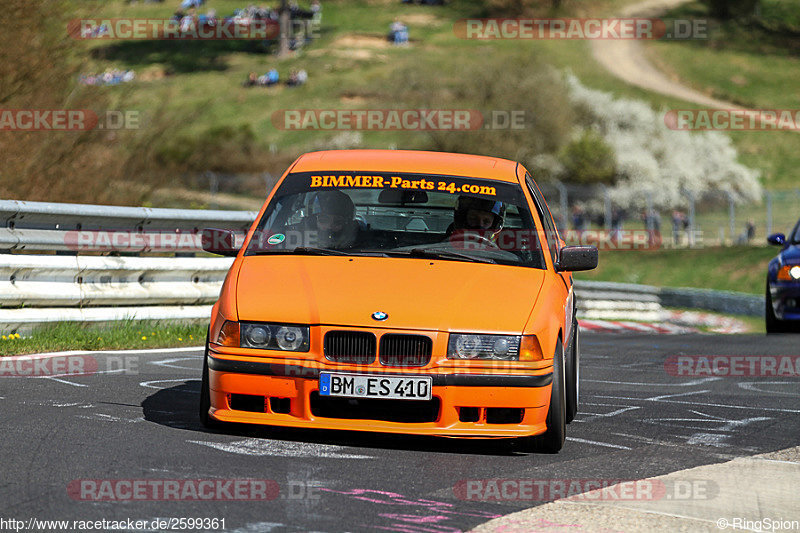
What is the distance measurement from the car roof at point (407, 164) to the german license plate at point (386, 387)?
78.2 inches

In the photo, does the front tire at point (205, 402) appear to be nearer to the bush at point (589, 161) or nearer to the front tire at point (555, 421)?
the front tire at point (555, 421)

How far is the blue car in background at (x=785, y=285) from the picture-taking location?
15.3 meters

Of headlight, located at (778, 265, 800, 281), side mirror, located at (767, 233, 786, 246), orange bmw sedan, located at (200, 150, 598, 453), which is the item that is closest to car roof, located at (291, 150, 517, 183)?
orange bmw sedan, located at (200, 150, 598, 453)

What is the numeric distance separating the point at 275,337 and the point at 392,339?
1.95 feet

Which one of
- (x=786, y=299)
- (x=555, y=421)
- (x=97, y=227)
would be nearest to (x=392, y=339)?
(x=555, y=421)

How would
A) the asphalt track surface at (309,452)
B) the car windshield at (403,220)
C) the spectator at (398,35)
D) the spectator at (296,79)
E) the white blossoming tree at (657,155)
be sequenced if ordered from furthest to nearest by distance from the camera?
the spectator at (398,35)
the spectator at (296,79)
the white blossoming tree at (657,155)
the car windshield at (403,220)
the asphalt track surface at (309,452)

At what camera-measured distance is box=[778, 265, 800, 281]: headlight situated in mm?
15266

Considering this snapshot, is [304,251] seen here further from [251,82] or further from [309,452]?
[251,82]

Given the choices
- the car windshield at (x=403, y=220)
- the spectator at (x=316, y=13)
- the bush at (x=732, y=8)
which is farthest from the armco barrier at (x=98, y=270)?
the bush at (x=732, y=8)

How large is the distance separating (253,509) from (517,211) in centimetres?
329

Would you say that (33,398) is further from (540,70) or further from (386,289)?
(540,70)

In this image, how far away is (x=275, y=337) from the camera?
619cm

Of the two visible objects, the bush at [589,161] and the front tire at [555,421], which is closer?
the front tire at [555,421]

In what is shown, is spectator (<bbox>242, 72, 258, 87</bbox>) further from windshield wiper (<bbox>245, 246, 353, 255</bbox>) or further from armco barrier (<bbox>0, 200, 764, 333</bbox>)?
windshield wiper (<bbox>245, 246, 353, 255</bbox>)
